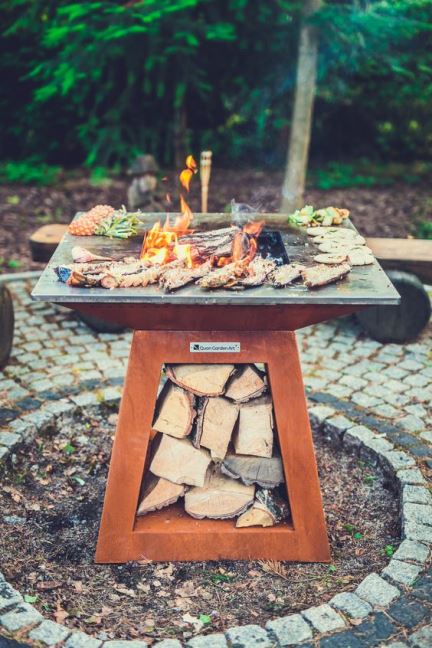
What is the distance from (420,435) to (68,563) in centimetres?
220

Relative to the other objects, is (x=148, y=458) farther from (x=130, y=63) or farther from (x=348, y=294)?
(x=130, y=63)

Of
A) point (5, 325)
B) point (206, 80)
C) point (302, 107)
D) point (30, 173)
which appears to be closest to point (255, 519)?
point (5, 325)

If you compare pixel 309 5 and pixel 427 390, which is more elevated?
pixel 309 5

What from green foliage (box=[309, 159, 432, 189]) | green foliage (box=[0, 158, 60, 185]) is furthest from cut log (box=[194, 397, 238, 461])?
green foliage (box=[0, 158, 60, 185])

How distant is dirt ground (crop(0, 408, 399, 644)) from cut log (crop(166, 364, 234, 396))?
0.84 meters

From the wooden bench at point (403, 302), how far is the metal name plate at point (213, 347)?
261 centimetres

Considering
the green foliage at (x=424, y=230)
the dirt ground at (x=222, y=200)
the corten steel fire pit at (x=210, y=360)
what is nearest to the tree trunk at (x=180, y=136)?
the dirt ground at (x=222, y=200)

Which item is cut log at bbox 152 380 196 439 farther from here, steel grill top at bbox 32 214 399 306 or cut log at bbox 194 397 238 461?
steel grill top at bbox 32 214 399 306

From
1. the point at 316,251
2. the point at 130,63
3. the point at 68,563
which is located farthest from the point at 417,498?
the point at 130,63

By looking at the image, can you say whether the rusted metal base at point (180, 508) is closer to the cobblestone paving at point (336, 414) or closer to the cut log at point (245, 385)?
the cut log at point (245, 385)

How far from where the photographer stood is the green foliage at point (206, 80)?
7.54 metres

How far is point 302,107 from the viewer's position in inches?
297

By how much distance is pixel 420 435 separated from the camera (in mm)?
4418

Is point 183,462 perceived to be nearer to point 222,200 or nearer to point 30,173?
point 222,200
